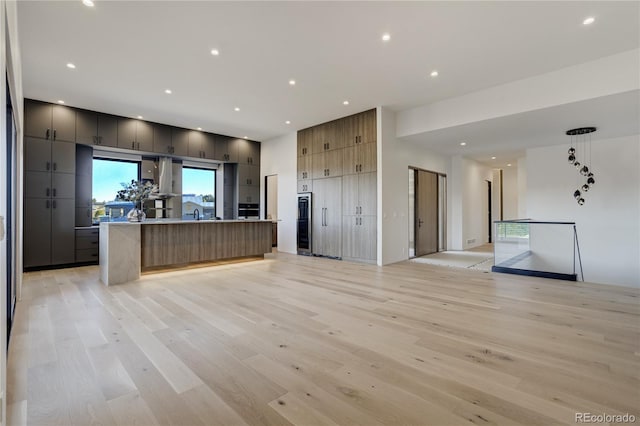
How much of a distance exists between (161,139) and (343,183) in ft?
15.2

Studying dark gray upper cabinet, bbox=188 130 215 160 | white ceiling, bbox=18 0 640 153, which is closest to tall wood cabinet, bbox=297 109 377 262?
white ceiling, bbox=18 0 640 153

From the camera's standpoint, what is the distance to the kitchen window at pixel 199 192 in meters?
8.27

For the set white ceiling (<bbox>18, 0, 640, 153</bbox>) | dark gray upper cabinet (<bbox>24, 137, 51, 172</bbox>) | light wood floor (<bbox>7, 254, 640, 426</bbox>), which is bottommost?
light wood floor (<bbox>7, 254, 640, 426</bbox>)

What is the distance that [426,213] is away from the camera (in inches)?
320

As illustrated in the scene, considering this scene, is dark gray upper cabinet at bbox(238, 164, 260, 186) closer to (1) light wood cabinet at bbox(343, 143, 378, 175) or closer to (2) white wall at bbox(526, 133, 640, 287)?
(1) light wood cabinet at bbox(343, 143, 378, 175)

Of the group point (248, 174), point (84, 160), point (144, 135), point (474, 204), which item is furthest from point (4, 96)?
point (474, 204)

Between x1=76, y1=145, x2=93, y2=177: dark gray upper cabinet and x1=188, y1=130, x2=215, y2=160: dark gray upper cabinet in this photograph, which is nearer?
x1=76, y1=145, x2=93, y2=177: dark gray upper cabinet

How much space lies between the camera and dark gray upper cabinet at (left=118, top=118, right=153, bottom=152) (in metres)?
6.78

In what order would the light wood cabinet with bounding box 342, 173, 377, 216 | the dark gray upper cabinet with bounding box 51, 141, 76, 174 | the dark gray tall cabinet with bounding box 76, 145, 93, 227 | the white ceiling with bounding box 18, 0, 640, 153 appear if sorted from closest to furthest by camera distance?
the white ceiling with bounding box 18, 0, 640, 153 → the dark gray upper cabinet with bounding box 51, 141, 76, 174 → the dark gray tall cabinet with bounding box 76, 145, 93, 227 → the light wood cabinet with bounding box 342, 173, 377, 216

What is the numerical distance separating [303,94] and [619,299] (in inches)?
222

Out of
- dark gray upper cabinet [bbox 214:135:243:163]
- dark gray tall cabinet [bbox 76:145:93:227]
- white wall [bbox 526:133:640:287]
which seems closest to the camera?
dark gray tall cabinet [bbox 76:145:93:227]

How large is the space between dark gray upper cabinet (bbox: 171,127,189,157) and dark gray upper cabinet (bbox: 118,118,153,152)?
508mm

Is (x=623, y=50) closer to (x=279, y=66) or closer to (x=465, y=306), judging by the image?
(x=465, y=306)

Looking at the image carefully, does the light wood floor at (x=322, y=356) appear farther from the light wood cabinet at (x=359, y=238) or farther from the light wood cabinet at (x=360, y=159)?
the light wood cabinet at (x=360, y=159)
